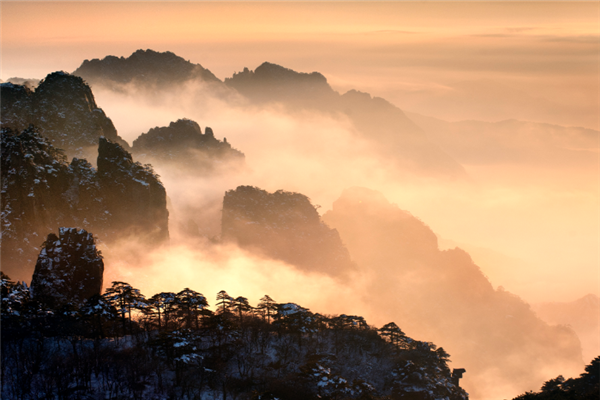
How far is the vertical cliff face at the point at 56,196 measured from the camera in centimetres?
15612

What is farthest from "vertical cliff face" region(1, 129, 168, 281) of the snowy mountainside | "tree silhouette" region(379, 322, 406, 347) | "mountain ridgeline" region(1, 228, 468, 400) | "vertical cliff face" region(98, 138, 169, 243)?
"tree silhouette" region(379, 322, 406, 347)

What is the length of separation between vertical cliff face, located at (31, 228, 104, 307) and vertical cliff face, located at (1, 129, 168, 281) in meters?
23.5

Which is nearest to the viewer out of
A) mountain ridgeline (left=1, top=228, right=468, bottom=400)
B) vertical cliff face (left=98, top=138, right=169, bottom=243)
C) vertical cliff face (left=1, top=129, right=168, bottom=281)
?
mountain ridgeline (left=1, top=228, right=468, bottom=400)

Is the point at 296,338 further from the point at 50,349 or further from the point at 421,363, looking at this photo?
the point at 50,349

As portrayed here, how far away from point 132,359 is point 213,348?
64.8ft

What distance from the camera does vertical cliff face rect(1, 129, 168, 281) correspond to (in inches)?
6147

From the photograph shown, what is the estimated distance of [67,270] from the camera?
13900 centimetres

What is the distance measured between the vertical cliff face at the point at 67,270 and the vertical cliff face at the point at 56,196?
2354cm

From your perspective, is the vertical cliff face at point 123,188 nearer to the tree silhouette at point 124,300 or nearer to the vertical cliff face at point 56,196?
the vertical cliff face at point 56,196

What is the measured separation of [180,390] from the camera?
109312 millimetres

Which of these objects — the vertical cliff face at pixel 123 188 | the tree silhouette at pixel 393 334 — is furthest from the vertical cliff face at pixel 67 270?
the tree silhouette at pixel 393 334

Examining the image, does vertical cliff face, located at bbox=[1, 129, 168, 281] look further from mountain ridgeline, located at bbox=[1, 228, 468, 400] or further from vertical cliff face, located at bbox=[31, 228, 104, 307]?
mountain ridgeline, located at bbox=[1, 228, 468, 400]

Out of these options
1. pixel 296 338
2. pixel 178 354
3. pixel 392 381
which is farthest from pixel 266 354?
pixel 392 381

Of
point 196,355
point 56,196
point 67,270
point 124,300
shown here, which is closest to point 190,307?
point 124,300
